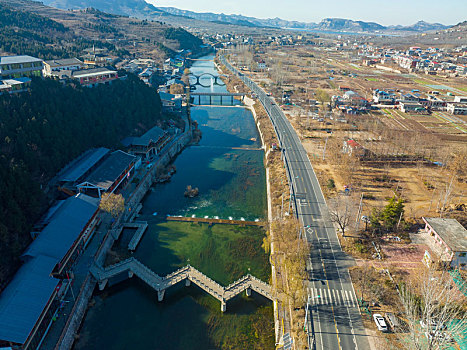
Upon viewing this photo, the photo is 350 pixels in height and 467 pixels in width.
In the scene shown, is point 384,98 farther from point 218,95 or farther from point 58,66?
point 58,66

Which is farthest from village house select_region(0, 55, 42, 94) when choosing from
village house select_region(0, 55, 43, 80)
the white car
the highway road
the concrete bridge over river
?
the white car

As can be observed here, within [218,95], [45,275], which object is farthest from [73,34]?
[45,275]

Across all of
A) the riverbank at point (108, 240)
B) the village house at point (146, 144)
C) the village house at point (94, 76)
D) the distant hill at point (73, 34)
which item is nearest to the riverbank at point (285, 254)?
the riverbank at point (108, 240)

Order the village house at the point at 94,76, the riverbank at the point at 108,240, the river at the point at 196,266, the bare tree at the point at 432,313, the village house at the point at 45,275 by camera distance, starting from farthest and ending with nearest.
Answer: the village house at the point at 94,76 → the river at the point at 196,266 → the riverbank at the point at 108,240 → the village house at the point at 45,275 → the bare tree at the point at 432,313

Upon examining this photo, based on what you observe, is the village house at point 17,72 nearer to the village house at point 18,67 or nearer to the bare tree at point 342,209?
the village house at point 18,67

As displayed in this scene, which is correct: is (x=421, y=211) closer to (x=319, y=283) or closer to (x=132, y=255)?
(x=319, y=283)

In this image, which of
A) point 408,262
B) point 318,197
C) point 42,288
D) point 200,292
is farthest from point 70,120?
point 408,262

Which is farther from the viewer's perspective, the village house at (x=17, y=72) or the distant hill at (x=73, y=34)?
the distant hill at (x=73, y=34)
